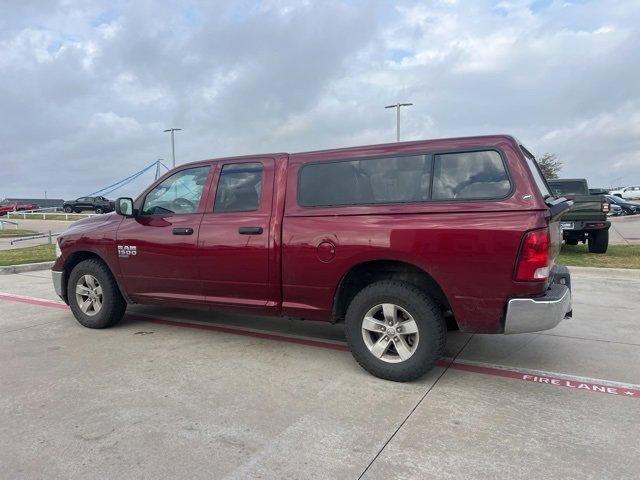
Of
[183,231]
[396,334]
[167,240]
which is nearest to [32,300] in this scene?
[167,240]

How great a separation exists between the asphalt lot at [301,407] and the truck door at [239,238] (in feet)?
1.96

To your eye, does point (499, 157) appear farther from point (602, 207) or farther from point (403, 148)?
point (602, 207)

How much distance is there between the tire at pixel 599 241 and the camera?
11923 millimetres

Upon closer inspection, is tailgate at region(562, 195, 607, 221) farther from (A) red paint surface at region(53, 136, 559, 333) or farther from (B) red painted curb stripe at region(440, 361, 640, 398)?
(A) red paint surface at region(53, 136, 559, 333)

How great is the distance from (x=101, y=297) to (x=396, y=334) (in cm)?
354

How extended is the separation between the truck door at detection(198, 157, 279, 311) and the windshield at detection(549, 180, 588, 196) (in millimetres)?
10713

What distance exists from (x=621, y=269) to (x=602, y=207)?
2.62 meters

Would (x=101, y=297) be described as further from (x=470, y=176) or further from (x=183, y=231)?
(x=470, y=176)

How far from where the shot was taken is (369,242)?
4.03 m

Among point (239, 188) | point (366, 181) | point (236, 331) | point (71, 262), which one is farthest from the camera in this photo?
point (71, 262)

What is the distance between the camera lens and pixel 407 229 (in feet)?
12.8

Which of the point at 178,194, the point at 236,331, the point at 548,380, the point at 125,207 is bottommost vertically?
the point at 548,380

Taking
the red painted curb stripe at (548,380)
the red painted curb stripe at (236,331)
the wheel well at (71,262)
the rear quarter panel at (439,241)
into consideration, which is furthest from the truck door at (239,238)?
the red painted curb stripe at (548,380)

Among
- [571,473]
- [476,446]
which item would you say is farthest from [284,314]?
[571,473]
